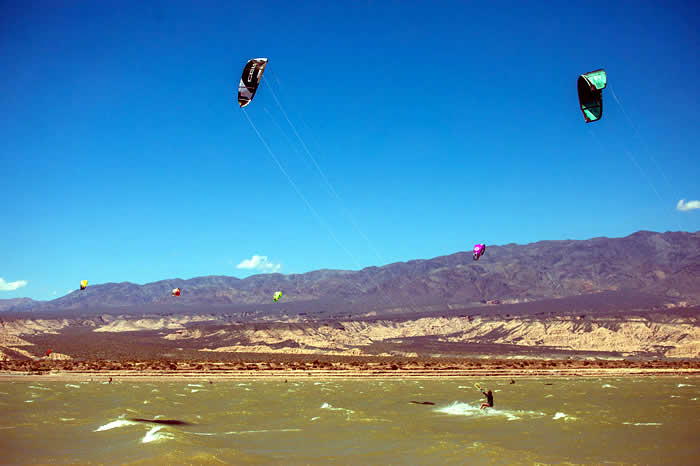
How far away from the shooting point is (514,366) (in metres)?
56.4

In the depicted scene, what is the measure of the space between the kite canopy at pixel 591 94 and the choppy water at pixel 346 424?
12.9 meters

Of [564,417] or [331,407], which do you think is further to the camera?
[331,407]

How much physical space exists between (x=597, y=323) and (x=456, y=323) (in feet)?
125

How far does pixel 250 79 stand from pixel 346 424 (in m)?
16.6

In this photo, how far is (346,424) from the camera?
24781 millimetres

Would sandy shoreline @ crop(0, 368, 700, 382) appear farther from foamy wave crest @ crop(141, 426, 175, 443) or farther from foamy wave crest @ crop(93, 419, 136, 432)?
foamy wave crest @ crop(141, 426, 175, 443)

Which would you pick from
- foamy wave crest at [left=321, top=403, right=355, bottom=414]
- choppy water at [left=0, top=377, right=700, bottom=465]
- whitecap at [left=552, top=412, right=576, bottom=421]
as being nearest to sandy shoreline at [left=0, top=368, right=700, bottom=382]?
choppy water at [left=0, top=377, right=700, bottom=465]

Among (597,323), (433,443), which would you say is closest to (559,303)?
(597,323)

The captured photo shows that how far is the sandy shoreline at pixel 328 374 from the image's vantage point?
44.0 meters

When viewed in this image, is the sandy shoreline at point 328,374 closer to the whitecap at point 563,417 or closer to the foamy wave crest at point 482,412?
the foamy wave crest at point 482,412

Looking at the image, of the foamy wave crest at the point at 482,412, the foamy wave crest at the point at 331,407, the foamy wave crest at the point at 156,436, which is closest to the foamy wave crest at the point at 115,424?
the foamy wave crest at the point at 156,436

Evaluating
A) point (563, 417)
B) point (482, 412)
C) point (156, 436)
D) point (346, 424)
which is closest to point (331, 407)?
point (346, 424)

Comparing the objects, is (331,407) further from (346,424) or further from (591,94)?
(591,94)

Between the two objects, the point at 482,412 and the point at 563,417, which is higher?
the point at 482,412
